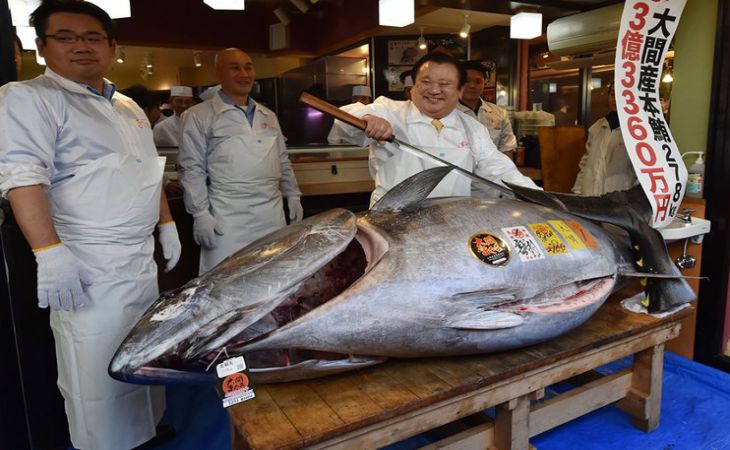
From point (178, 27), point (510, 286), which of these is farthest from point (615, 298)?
point (178, 27)

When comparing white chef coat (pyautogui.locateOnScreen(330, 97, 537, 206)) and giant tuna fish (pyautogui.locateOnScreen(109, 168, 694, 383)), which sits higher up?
white chef coat (pyautogui.locateOnScreen(330, 97, 537, 206))

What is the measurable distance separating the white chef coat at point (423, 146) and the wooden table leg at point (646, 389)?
948 millimetres

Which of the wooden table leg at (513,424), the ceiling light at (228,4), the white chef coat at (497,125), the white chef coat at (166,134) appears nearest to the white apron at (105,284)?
the wooden table leg at (513,424)

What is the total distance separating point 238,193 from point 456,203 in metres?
1.86

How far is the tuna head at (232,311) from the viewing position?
55.1 inches

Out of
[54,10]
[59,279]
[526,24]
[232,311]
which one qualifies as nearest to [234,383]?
[232,311]

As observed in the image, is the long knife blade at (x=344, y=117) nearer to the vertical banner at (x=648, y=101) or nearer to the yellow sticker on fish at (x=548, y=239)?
the yellow sticker on fish at (x=548, y=239)

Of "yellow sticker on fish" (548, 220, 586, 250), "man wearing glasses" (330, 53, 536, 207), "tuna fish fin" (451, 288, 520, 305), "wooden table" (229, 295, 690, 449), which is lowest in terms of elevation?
"wooden table" (229, 295, 690, 449)

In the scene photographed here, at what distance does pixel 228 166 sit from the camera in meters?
3.41

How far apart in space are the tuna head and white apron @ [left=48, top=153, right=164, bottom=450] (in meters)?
0.67

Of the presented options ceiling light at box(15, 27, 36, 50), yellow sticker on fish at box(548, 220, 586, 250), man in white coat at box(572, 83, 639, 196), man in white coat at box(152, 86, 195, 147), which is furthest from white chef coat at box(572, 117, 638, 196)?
ceiling light at box(15, 27, 36, 50)

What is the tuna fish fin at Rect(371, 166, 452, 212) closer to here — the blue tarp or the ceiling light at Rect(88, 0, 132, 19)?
the blue tarp

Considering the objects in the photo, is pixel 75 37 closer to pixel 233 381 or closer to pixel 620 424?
pixel 233 381

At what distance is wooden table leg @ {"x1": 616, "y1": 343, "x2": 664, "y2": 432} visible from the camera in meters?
2.35
